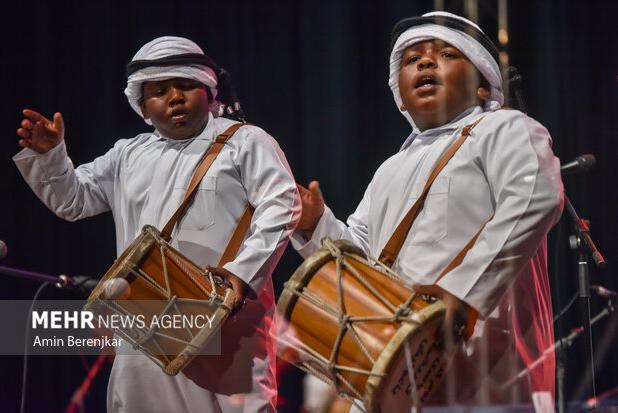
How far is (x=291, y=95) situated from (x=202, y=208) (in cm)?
125

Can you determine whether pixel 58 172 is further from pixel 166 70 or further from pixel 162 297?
pixel 162 297

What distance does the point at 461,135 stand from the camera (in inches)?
108

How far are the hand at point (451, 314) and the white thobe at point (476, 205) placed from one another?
0.06 feet

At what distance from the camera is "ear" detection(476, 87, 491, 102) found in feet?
9.64

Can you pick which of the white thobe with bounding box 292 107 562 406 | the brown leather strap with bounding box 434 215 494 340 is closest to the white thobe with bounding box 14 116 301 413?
the white thobe with bounding box 292 107 562 406

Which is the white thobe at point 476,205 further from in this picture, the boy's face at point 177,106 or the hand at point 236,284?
the boy's face at point 177,106

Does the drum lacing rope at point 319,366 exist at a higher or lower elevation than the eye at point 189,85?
lower

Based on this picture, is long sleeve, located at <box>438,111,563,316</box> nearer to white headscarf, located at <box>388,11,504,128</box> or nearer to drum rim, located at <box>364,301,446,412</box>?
drum rim, located at <box>364,301,446,412</box>

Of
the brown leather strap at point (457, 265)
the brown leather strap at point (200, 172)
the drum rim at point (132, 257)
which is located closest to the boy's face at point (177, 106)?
the brown leather strap at point (200, 172)

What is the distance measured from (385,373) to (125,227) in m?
1.54

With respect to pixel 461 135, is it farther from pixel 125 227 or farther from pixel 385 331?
pixel 125 227

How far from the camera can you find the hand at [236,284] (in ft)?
10.00

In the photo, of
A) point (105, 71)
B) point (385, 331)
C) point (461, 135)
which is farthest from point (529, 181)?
point (105, 71)

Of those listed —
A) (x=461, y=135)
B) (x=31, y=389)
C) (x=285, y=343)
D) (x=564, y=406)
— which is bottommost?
(x=31, y=389)
